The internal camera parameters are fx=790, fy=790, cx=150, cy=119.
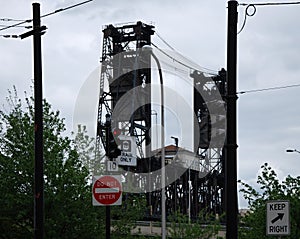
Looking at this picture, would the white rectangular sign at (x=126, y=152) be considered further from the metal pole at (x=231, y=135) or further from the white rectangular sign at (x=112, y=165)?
the metal pole at (x=231, y=135)

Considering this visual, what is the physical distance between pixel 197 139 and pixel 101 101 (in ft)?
29.8

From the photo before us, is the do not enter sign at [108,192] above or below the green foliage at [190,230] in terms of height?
above

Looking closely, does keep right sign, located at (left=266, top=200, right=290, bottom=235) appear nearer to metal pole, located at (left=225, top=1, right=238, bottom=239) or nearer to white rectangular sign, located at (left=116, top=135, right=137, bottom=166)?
metal pole, located at (left=225, top=1, right=238, bottom=239)

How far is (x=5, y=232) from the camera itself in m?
31.4

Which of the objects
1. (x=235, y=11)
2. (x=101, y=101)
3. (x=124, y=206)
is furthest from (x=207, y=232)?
(x=235, y=11)

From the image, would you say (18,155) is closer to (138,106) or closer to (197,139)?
(138,106)

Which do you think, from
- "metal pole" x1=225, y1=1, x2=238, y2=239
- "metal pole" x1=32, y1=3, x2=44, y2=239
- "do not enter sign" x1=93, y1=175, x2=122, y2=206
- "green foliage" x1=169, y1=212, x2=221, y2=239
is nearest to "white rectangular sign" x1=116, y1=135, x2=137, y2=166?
"do not enter sign" x1=93, y1=175, x2=122, y2=206

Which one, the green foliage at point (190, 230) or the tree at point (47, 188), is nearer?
the tree at point (47, 188)

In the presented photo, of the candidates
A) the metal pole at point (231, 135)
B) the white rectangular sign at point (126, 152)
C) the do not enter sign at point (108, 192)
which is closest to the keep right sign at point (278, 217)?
the metal pole at point (231, 135)

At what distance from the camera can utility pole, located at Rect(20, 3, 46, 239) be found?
21344 millimetres

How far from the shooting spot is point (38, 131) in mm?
21938

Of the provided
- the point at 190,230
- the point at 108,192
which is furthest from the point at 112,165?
the point at 190,230

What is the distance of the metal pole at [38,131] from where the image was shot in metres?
21.3

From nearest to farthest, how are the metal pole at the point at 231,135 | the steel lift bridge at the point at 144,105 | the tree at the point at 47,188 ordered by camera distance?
the metal pole at the point at 231,135
the tree at the point at 47,188
the steel lift bridge at the point at 144,105
